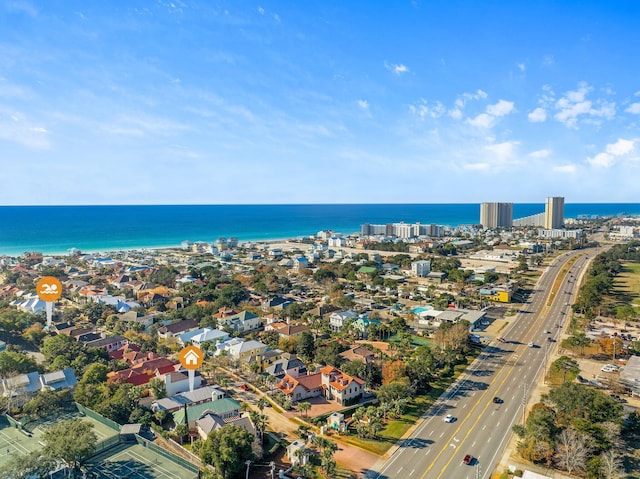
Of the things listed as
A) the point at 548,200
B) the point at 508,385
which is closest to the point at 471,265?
the point at 508,385

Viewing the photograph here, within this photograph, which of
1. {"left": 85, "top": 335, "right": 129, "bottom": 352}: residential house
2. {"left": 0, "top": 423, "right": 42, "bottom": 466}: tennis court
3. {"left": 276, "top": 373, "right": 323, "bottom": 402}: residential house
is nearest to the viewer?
{"left": 0, "top": 423, "right": 42, "bottom": 466}: tennis court

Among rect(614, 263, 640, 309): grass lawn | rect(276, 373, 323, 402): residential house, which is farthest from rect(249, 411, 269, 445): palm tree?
rect(614, 263, 640, 309): grass lawn

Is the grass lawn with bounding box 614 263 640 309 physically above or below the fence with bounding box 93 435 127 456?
above

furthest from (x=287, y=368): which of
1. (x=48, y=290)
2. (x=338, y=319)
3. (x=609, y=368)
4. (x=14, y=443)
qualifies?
(x=609, y=368)

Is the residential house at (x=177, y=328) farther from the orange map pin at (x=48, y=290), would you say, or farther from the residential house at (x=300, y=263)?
A: the residential house at (x=300, y=263)

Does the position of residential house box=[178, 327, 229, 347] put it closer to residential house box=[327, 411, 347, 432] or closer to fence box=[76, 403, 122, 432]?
fence box=[76, 403, 122, 432]

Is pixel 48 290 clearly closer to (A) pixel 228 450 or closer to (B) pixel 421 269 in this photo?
(A) pixel 228 450
